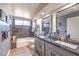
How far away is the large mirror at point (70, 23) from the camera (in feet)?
4.33

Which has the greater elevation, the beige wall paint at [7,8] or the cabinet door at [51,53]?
the beige wall paint at [7,8]

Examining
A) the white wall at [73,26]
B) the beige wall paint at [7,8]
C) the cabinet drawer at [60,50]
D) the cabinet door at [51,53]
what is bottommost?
the cabinet door at [51,53]

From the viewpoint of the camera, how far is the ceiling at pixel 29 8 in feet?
4.19

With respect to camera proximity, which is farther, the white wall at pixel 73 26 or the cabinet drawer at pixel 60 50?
the white wall at pixel 73 26

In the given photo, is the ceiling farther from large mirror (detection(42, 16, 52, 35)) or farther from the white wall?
the white wall

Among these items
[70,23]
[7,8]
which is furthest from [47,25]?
[7,8]

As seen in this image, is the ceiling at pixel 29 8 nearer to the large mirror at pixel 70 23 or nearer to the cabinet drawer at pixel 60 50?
the large mirror at pixel 70 23

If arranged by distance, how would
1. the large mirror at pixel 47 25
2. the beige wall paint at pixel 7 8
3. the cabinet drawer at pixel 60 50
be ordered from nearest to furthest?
the cabinet drawer at pixel 60 50 → the beige wall paint at pixel 7 8 → the large mirror at pixel 47 25

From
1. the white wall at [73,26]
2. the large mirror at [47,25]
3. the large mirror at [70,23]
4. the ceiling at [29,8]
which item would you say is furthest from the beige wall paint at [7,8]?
the white wall at [73,26]

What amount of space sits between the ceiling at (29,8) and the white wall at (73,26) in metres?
0.26

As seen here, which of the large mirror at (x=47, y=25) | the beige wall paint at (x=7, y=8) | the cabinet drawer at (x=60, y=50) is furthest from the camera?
the large mirror at (x=47, y=25)

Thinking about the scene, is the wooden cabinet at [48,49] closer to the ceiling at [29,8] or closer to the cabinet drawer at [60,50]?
the cabinet drawer at [60,50]

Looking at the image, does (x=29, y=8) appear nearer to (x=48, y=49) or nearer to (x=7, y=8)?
(x=7, y=8)

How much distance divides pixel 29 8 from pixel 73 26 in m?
0.65
